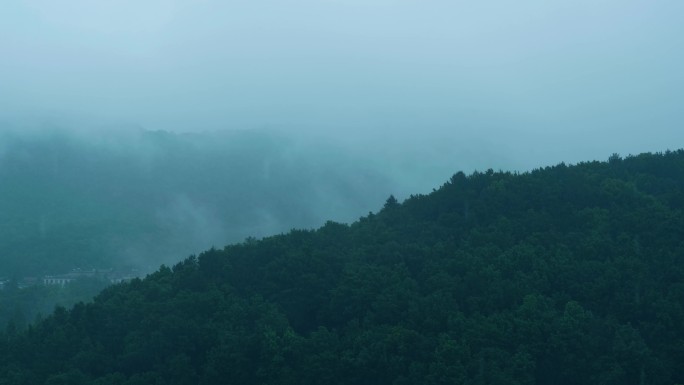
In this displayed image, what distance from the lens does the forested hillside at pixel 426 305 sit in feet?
52.5

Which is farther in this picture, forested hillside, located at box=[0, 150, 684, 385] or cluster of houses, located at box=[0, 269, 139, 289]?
cluster of houses, located at box=[0, 269, 139, 289]

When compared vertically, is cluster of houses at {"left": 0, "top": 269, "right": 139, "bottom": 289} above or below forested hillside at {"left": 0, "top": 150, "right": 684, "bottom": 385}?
above

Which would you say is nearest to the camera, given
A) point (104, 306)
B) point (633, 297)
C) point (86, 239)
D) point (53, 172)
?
point (633, 297)

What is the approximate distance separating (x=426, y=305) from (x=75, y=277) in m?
24.6

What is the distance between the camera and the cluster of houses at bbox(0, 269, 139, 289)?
1417 inches

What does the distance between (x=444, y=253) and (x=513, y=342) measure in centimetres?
380

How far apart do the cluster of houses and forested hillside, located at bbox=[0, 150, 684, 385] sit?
1687cm

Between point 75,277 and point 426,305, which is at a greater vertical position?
point 75,277

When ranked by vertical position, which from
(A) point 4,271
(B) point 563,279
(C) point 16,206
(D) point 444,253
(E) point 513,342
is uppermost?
(C) point 16,206

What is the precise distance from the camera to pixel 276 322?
17.4m

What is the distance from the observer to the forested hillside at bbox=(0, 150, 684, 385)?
16000 millimetres

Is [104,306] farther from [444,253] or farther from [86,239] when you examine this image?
[86,239]

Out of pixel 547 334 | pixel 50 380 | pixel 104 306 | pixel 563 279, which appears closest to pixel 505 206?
pixel 563 279

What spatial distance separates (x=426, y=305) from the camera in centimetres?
1723
